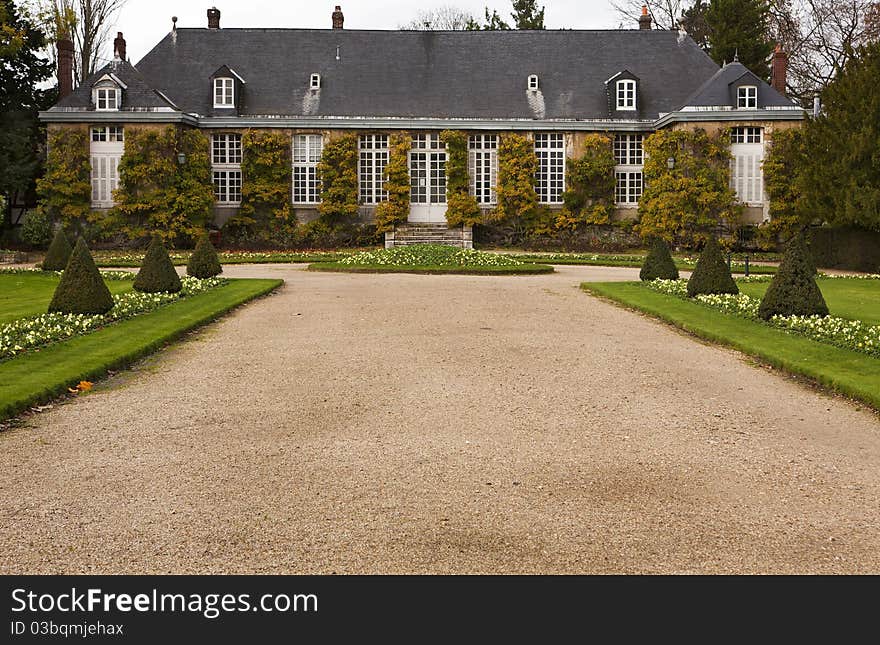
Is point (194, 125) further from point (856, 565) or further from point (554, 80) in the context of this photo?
point (856, 565)

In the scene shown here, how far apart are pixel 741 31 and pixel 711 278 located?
2759 cm

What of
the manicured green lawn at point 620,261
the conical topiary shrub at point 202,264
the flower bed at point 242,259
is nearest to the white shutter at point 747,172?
the manicured green lawn at point 620,261

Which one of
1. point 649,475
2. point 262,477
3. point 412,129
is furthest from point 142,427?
point 412,129

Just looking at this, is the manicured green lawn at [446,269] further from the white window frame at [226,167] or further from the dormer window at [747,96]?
the dormer window at [747,96]

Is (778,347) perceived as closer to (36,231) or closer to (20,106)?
(36,231)

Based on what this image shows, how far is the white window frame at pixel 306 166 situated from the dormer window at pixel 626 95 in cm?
1023

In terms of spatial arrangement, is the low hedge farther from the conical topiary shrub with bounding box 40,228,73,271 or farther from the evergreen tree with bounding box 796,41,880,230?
the conical topiary shrub with bounding box 40,228,73,271

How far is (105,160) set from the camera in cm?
3194

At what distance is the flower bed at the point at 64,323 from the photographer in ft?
33.4

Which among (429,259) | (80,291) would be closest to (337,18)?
(429,259)

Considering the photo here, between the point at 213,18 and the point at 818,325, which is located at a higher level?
the point at 213,18

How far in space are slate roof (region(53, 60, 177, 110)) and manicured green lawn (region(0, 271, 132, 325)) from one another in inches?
469

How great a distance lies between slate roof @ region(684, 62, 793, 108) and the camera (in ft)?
104

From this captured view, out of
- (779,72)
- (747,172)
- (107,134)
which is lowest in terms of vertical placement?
(747,172)
